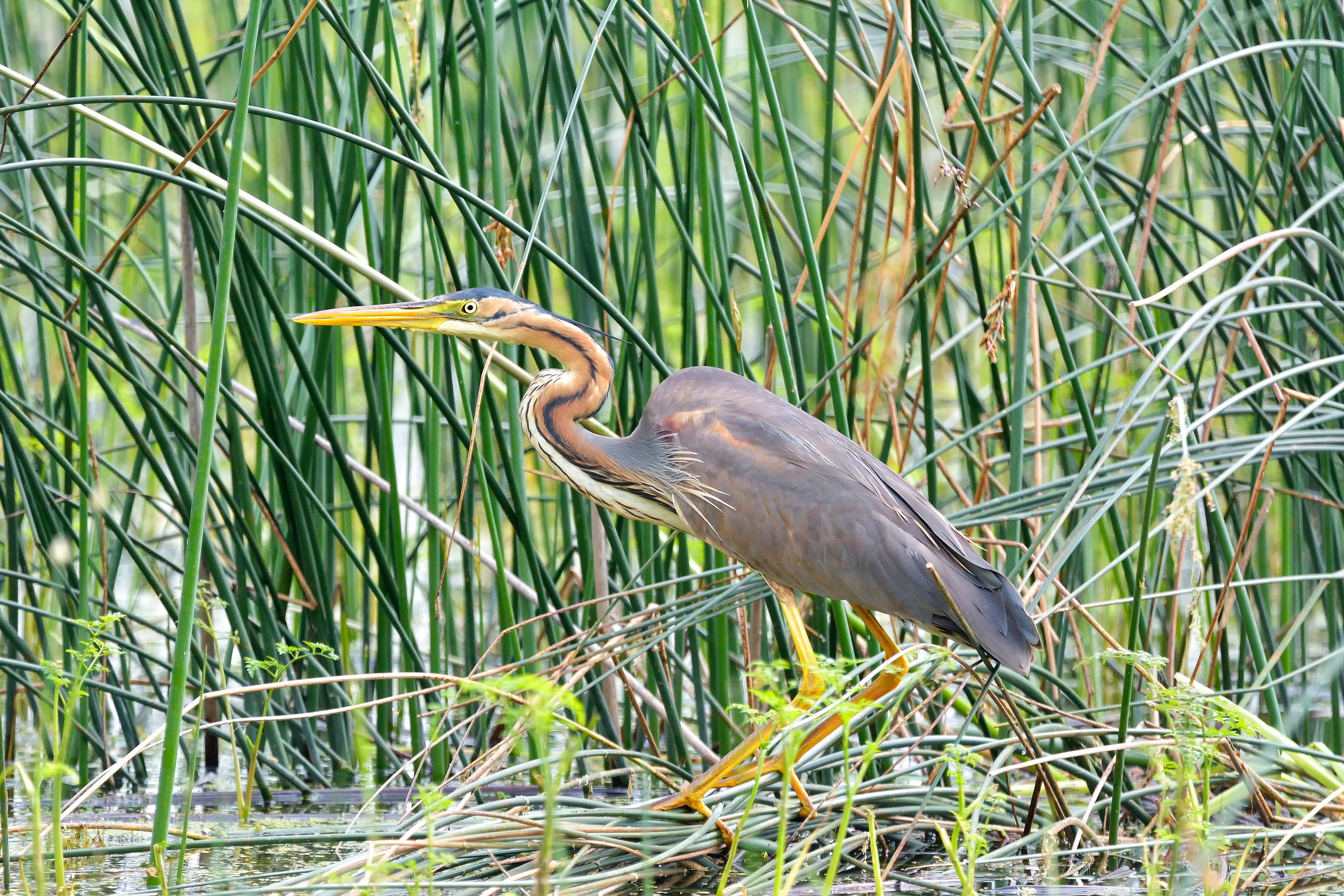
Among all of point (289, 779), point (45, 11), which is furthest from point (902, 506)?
point (45, 11)

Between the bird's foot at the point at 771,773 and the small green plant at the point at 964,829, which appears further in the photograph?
the bird's foot at the point at 771,773

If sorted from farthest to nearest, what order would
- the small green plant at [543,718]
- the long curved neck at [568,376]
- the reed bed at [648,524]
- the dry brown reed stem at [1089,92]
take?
1. the long curved neck at [568,376]
2. the dry brown reed stem at [1089,92]
3. the reed bed at [648,524]
4. the small green plant at [543,718]

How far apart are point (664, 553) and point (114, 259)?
1.66 metres

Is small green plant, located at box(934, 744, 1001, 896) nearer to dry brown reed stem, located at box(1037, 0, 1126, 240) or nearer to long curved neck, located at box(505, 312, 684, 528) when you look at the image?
long curved neck, located at box(505, 312, 684, 528)

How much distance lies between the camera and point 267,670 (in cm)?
310

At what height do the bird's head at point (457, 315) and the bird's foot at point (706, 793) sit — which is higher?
the bird's head at point (457, 315)

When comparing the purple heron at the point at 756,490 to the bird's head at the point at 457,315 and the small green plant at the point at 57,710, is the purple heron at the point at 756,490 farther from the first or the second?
the small green plant at the point at 57,710

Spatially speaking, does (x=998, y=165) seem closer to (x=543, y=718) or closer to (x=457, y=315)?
(x=457, y=315)

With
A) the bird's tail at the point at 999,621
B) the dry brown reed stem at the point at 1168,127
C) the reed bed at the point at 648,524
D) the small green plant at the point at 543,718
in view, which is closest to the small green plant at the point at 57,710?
the reed bed at the point at 648,524

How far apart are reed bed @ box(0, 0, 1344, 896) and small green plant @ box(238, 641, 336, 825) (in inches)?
1.2

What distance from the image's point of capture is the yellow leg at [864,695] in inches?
108

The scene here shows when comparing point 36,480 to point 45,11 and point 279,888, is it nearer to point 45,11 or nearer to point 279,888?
point 279,888

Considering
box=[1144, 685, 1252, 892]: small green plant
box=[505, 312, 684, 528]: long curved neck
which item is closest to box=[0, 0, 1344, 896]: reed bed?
box=[1144, 685, 1252, 892]: small green plant

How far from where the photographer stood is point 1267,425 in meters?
3.19
